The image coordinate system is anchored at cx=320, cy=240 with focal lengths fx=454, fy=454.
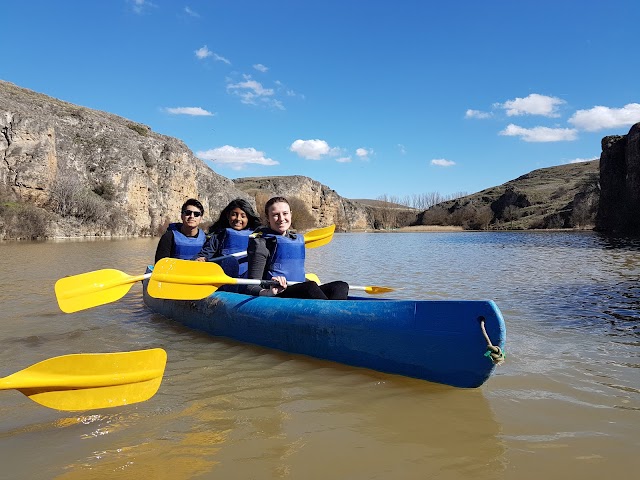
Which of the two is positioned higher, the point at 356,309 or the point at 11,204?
the point at 11,204

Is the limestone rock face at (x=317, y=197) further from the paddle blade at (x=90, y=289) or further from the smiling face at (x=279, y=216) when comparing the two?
the smiling face at (x=279, y=216)

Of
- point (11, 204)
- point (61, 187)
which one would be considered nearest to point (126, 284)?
point (11, 204)

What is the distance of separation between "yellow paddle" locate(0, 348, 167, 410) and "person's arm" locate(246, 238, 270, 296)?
171 centimetres

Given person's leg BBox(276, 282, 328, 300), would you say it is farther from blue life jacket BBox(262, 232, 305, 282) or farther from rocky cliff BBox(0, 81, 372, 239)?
rocky cliff BBox(0, 81, 372, 239)

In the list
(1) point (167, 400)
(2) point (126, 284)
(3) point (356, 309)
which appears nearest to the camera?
(1) point (167, 400)

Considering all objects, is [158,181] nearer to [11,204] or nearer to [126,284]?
[11,204]

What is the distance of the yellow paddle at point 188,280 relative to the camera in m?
4.09

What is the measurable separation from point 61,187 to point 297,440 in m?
36.7

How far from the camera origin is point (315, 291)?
3.74 metres

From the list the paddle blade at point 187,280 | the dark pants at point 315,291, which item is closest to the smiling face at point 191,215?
the paddle blade at point 187,280

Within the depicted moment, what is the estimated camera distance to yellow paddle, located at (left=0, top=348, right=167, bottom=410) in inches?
93.2

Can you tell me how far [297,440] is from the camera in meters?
2.23

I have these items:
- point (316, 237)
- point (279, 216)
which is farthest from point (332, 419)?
point (316, 237)

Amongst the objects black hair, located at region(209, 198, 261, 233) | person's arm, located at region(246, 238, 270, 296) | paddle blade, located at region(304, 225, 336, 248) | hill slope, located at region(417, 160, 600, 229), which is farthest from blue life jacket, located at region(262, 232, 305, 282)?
hill slope, located at region(417, 160, 600, 229)
